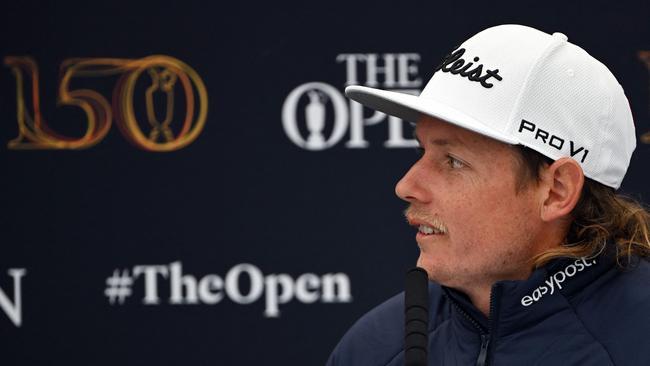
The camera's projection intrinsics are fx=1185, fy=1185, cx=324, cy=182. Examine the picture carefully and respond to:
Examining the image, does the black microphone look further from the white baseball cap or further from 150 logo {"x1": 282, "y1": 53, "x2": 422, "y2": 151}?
150 logo {"x1": 282, "y1": 53, "x2": 422, "y2": 151}

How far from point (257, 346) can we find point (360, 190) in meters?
0.48

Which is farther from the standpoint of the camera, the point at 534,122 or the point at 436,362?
the point at 436,362

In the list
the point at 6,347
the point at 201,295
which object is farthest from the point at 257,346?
the point at 6,347

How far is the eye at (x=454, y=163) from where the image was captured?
6.08 feet

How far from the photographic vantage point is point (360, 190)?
9.99ft

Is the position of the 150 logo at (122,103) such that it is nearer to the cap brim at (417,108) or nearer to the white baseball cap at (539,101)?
the cap brim at (417,108)

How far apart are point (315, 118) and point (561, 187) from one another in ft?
4.16

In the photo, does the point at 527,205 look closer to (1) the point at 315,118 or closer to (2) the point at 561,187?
(2) the point at 561,187

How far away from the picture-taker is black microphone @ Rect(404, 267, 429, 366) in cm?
155

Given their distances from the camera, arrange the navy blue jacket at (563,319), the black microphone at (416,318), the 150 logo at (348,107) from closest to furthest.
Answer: the black microphone at (416,318) < the navy blue jacket at (563,319) < the 150 logo at (348,107)

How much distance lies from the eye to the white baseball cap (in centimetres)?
8

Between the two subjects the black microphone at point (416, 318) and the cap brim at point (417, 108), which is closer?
the black microphone at point (416, 318)

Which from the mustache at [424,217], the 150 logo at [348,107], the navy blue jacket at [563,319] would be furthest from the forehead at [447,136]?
the 150 logo at [348,107]

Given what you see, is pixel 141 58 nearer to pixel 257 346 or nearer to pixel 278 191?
pixel 278 191
